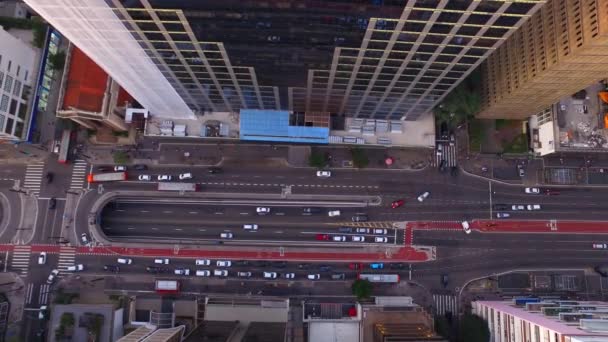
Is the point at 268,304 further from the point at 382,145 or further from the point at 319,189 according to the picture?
the point at 382,145

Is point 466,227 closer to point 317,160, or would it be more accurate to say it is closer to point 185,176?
point 317,160

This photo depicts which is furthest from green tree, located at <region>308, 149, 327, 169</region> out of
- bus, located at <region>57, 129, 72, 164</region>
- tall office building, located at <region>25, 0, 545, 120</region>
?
bus, located at <region>57, 129, 72, 164</region>

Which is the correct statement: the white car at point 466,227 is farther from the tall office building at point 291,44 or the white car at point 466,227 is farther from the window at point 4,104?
the window at point 4,104

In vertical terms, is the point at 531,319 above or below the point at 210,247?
below

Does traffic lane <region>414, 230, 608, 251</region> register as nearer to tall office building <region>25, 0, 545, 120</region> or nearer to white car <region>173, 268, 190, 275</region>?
tall office building <region>25, 0, 545, 120</region>

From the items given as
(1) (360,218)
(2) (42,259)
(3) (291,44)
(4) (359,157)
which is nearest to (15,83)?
(2) (42,259)

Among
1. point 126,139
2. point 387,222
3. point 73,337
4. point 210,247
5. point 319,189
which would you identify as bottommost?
point 73,337

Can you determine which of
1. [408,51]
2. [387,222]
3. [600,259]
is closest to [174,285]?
[387,222]
